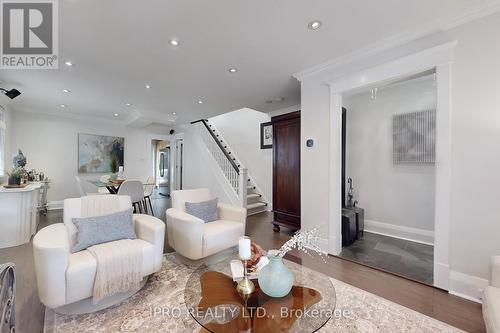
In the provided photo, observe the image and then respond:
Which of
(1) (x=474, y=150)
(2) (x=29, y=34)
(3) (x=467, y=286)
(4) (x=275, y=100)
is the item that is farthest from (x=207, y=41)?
(3) (x=467, y=286)

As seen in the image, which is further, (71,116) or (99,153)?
(99,153)

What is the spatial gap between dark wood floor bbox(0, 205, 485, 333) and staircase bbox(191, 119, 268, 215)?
2286 mm

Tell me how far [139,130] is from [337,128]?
21.6 feet

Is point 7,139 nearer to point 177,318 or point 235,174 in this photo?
point 235,174

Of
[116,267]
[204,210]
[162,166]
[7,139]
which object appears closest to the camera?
[116,267]

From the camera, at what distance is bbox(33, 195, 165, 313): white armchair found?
1528 millimetres

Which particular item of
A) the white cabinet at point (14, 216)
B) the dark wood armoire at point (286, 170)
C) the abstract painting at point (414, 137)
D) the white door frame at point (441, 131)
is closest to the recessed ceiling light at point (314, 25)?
the white door frame at point (441, 131)

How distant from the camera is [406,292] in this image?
203 cm

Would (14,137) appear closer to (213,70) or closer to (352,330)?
(213,70)

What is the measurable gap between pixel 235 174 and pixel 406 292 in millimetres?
3916

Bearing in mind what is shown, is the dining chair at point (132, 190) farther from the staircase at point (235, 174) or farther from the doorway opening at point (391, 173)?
the doorway opening at point (391, 173)

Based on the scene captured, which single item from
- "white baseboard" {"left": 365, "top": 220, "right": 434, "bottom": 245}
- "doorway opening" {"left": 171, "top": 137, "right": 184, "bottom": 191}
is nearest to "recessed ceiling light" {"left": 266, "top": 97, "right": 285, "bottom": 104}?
"white baseboard" {"left": 365, "top": 220, "right": 434, "bottom": 245}

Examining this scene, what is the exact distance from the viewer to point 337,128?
285cm

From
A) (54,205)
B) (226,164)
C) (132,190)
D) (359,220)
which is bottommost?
(54,205)
